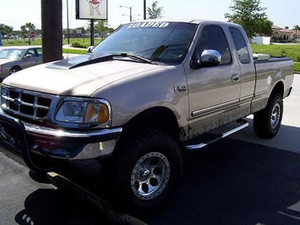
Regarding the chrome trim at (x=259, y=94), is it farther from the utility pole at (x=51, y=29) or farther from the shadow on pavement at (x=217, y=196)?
the utility pole at (x=51, y=29)


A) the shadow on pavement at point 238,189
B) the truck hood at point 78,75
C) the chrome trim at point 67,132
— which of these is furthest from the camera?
the shadow on pavement at point 238,189

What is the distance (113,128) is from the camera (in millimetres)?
3211

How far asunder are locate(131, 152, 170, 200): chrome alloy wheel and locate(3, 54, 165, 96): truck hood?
843 mm

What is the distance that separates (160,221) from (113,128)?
107cm

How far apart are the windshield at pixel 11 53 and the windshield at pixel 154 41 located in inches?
463

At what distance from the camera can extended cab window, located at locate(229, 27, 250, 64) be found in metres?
5.24

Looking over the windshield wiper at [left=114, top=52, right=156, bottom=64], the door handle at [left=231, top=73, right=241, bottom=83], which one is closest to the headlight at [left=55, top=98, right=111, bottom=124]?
the windshield wiper at [left=114, top=52, right=156, bottom=64]

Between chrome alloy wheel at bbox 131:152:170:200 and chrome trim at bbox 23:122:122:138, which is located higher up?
chrome trim at bbox 23:122:122:138

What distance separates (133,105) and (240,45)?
8.77 feet

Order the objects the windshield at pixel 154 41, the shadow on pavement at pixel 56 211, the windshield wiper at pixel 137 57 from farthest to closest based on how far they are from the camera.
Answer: the windshield at pixel 154 41
the windshield wiper at pixel 137 57
the shadow on pavement at pixel 56 211

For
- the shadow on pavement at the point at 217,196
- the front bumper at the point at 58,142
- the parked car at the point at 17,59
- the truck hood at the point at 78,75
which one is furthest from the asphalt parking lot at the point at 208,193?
the parked car at the point at 17,59

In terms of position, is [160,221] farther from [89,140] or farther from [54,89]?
[54,89]

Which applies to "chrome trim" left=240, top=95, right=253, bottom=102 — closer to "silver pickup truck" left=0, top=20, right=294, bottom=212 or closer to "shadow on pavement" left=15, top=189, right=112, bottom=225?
"silver pickup truck" left=0, top=20, right=294, bottom=212

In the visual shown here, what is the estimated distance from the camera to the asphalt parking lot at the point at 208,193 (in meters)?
3.57
